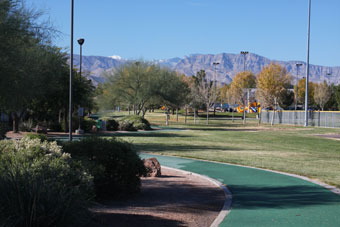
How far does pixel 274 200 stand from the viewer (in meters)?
9.81

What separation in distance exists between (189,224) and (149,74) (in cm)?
4155

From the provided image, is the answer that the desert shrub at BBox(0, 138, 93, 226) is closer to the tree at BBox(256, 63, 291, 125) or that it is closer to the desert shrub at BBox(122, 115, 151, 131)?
the desert shrub at BBox(122, 115, 151, 131)

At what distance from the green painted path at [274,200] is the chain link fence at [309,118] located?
4043 centimetres

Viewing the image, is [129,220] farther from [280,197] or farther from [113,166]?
[280,197]

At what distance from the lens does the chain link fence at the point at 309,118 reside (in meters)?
52.0

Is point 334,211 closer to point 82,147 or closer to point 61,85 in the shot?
point 82,147

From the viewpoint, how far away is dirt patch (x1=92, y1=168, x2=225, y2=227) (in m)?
7.79

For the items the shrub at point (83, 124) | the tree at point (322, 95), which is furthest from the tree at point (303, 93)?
the shrub at point (83, 124)

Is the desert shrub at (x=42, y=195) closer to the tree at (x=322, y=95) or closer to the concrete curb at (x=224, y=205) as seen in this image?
the concrete curb at (x=224, y=205)

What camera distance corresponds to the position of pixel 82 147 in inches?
397

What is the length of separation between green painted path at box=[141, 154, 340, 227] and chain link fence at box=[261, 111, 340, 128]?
133 feet

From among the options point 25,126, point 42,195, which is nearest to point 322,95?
point 25,126

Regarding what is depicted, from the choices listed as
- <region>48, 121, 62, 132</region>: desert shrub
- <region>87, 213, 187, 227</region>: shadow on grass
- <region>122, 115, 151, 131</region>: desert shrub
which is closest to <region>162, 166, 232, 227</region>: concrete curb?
<region>87, 213, 187, 227</region>: shadow on grass

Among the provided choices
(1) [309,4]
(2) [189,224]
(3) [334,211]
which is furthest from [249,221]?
(1) [309,4]
